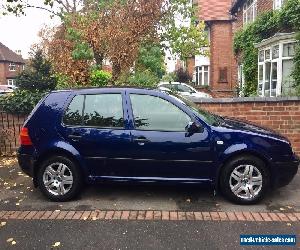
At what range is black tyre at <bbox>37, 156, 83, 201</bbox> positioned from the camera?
18.3ft

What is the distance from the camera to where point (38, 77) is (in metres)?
13.9

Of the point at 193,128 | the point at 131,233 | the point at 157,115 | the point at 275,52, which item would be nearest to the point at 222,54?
the point at 275,52

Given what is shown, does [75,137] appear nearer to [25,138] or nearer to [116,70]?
[25,138]

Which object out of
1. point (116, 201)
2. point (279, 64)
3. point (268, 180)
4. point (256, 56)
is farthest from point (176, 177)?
point (256, 56)

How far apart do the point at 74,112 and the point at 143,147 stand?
125 centimetres

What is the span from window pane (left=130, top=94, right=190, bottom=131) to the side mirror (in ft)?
0.34

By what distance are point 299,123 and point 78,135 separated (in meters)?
5.22

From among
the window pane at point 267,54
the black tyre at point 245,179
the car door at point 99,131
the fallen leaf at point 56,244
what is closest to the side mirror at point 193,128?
the black tyre at point 245,179

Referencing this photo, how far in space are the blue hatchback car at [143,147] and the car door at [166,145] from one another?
1cm

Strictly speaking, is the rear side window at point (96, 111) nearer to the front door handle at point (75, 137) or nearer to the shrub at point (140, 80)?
the front door handle at point (75, 137)

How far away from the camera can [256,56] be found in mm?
17312

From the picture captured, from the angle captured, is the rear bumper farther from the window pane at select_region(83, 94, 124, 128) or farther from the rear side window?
the window pane at select_region(83, 94, 124, 128)

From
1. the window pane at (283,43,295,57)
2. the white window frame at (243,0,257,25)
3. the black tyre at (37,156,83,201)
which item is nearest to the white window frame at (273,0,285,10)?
the window pane at (283,43,295,57)

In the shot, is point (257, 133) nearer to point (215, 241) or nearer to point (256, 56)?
point (215, 241)
